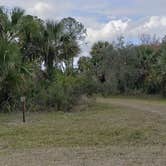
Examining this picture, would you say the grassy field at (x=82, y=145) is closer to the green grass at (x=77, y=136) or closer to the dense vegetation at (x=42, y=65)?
the green grass at (x=77, y=136)

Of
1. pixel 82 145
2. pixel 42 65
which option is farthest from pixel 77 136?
pixel 42 65

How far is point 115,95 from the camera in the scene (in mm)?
44719

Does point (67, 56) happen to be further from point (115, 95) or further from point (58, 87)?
point (115, 95)

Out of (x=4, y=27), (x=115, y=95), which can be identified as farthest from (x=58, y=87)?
(x=115, y=95)

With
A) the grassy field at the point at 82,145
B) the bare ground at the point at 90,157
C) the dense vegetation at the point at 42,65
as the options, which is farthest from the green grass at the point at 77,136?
the dense vegetation at the point at 42,65

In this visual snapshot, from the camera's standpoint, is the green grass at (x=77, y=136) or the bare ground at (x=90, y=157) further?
the green grass at (x=77, y=136)

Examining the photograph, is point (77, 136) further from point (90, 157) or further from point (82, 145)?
point (90, 157)

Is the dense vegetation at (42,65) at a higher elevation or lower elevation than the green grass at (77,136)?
higher

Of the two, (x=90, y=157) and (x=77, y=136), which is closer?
(x=90, y=157)

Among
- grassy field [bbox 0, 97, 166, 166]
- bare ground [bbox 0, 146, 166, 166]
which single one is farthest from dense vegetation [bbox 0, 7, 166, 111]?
bare ground [bbox 0, 146, 166, 166]

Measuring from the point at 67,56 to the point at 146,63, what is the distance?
18.1 metres

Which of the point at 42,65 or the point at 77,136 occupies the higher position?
the point at 42,65

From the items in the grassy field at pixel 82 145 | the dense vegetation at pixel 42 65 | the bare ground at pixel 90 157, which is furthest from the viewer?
the dense vegetation at pixel 42 65

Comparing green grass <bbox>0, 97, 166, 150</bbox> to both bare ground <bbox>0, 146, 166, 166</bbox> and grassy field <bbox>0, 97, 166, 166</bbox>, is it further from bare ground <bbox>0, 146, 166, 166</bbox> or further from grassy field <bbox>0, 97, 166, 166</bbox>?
bare ground <bbox>0, 146, 166, 166</bbox>
